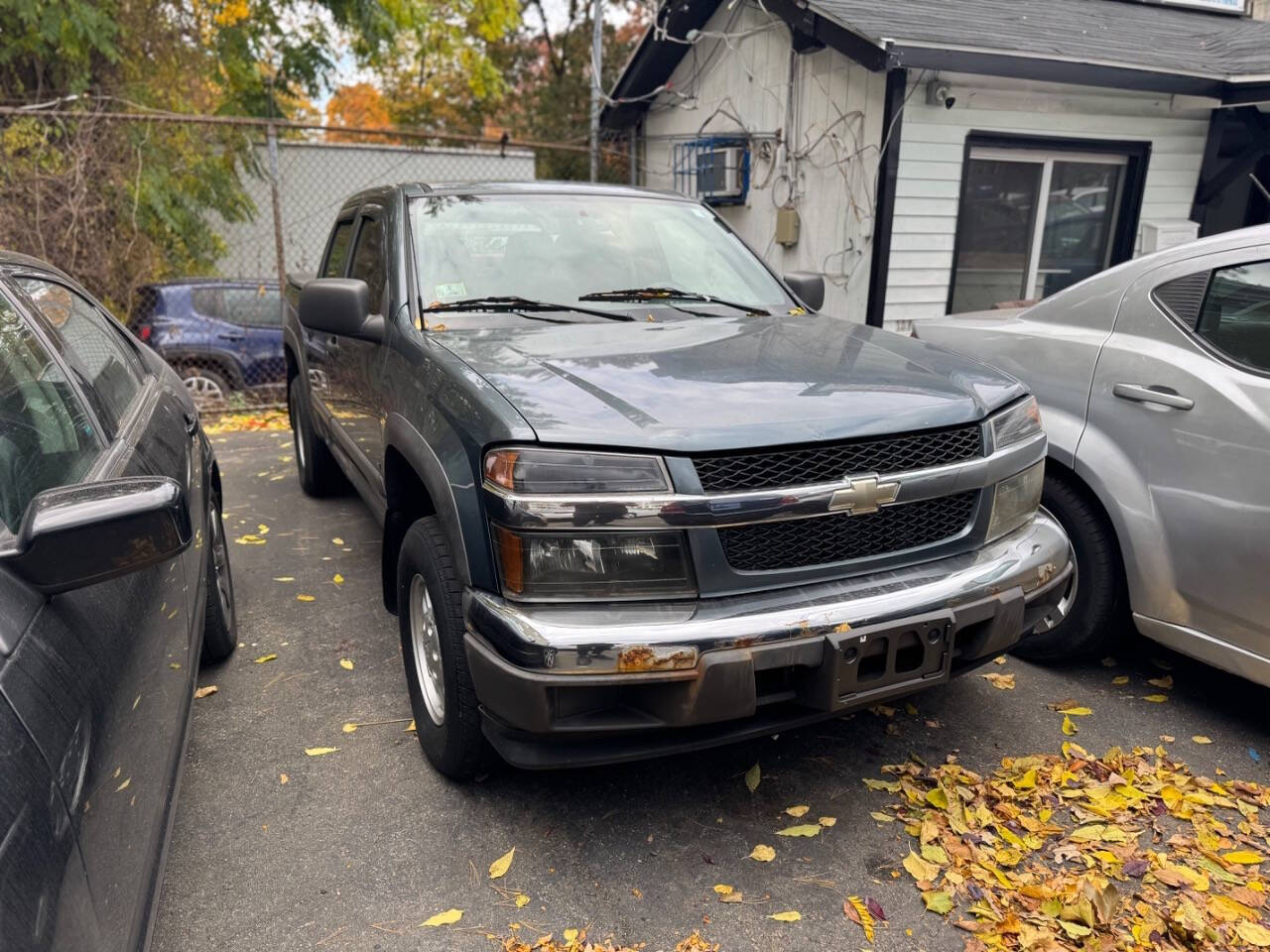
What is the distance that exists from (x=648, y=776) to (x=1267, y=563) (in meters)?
2.03

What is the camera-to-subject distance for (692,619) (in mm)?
2189

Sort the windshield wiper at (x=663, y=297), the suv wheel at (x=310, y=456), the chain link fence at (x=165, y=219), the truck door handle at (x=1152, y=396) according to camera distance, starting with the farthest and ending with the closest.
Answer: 1. the chain link fence at (x=165, y=219)
2. the suv wheel at (x=310, y=456)
3. the windshield wiper at (x=663, y=297)
4. the truck door handle at (x=1152, y=396)

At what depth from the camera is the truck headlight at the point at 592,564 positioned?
220 centimetres

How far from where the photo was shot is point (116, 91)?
1005 centimetres

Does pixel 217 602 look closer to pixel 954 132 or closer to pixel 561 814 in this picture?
pixel 561 814

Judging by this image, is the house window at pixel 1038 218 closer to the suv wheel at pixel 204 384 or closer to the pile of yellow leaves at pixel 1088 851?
the pile of yellow leaves at pixel 1088 851

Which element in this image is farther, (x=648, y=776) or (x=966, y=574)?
(x=648, y=776)

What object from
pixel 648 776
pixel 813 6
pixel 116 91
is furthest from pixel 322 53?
pixel 648 776

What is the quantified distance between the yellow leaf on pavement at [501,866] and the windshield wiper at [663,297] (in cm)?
200

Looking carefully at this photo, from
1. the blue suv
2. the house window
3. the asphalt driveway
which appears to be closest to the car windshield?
the asphalt driveway

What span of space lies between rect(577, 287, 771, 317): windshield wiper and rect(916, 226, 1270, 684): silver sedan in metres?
1.16

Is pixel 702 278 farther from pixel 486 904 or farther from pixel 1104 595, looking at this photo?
pixel 486 904

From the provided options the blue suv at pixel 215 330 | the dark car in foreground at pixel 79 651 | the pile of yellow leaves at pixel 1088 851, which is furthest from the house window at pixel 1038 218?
the dark car in foreground at pixel 79 651

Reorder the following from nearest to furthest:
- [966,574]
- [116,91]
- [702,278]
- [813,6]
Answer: [966,574]
[702,278]
[813,6]
[116,91]
